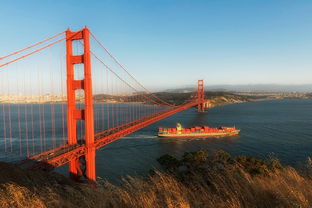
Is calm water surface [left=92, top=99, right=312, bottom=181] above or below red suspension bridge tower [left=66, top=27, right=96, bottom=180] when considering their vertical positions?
below

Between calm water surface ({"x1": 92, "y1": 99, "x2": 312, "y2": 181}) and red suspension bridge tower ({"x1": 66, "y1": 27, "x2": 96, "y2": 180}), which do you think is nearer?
red suspension bridge tower ({"x1": 66, "y1": 27, "x2": 96, "y2": 180})

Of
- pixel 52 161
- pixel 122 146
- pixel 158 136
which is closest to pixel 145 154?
pixel 122 146

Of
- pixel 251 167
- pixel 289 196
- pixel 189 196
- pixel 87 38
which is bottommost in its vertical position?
pixel 251 167

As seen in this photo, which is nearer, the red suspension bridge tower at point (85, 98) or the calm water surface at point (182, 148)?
the red suspension bridge tower at point (85, 98)

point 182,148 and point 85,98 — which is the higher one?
point 85,98

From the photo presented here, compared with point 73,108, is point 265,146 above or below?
below

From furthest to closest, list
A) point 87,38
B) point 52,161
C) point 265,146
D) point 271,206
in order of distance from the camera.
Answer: point 265,146 → point 87,38 → point 52,161 → point 271,206

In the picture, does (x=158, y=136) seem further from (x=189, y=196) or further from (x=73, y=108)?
(x=189, y=196)

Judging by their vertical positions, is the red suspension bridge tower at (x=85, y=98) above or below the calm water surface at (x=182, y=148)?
above

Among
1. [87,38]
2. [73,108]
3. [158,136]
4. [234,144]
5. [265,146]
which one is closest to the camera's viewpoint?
[87,38]

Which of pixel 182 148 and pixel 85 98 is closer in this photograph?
pixel 85 98

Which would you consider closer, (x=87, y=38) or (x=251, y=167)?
(x=251, y=167)
